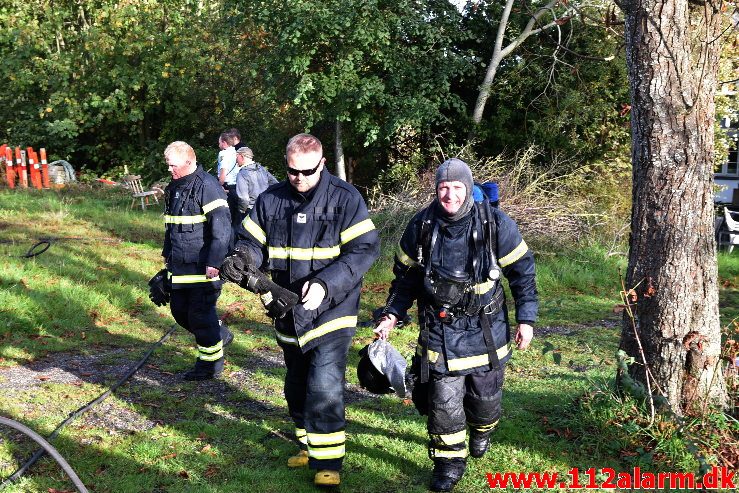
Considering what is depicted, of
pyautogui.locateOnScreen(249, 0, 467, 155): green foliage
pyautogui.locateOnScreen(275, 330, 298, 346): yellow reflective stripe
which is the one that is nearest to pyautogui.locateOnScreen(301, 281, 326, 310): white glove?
pyautogui.locateOnScreen(275, 330, 298, 346): yellow reflective stripe

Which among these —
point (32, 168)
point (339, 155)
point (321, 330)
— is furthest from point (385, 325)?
point (32, 168)

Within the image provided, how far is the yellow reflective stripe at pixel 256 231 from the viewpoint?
446 centimetres

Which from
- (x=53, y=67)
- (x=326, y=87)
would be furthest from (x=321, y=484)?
(x=53, y=67)

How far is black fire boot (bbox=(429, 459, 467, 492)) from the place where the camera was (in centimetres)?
430

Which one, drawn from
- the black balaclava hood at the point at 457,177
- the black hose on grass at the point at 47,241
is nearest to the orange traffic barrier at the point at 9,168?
the black hose on grass at the point at 47,241

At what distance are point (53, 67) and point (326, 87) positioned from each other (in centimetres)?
1180

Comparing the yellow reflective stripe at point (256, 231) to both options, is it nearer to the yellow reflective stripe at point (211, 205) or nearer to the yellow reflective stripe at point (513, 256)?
the yellow reflective stripe at point (513, 256)

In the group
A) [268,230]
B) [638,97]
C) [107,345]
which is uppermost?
[638,97]

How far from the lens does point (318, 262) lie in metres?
A: 4.33

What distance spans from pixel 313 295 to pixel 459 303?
843 millimetres

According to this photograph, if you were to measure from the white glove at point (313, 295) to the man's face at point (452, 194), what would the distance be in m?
0.83

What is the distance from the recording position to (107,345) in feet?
24.7

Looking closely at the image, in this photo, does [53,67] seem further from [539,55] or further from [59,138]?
[539,55]

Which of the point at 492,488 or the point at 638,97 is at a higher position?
the point at 638,97
